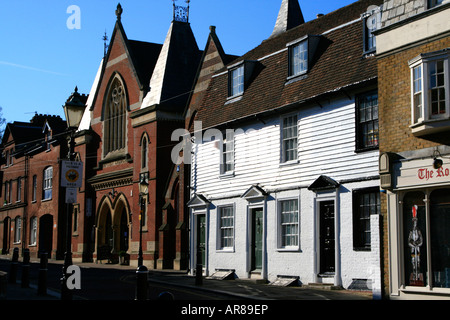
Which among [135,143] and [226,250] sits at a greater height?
[135,143]

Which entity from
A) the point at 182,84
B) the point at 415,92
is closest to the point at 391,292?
the point at 415,92

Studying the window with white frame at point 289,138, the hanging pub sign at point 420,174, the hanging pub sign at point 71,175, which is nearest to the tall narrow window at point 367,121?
the hanging pub sign at point 420,174

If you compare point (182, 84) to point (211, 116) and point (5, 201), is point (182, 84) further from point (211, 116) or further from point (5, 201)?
point (5, 201)

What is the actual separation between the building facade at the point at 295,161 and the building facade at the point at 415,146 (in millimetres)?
928

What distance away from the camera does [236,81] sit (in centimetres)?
2703

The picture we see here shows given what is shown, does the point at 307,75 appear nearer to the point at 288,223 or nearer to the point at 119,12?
the point at 288,223

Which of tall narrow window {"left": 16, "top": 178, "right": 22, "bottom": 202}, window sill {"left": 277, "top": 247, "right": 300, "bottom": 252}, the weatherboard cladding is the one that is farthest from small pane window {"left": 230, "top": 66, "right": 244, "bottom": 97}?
tall narrow window {"left": 16, "top": 178, "right": 22, "bottom": 202}

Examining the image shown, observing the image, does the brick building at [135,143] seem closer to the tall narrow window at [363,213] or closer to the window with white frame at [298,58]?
the window with white frame at [298,58]

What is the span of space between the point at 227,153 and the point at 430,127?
1207 cm

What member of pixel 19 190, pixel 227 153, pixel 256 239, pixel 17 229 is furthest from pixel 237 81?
pixel 17 229

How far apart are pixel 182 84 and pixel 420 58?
2272 cm

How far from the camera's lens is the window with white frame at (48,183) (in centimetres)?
5010

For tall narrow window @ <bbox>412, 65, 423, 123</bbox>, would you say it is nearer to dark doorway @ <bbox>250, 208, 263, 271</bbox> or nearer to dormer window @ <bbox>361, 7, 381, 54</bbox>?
dormer window @ <bbox>361, 7, 381, 54</bbox>

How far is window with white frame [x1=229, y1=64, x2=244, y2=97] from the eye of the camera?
87.2 ft
